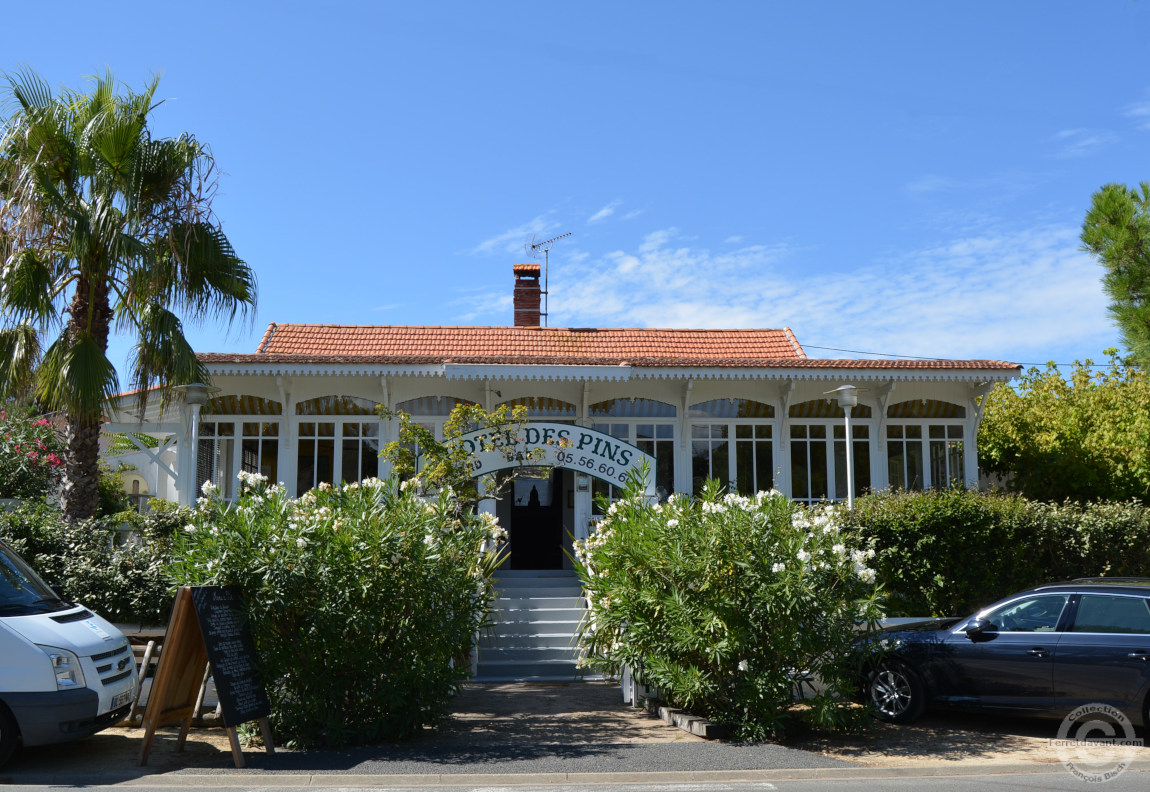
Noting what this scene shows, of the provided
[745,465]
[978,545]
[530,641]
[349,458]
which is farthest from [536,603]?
[978,545]

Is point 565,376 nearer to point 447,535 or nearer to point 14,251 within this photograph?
point 447,535

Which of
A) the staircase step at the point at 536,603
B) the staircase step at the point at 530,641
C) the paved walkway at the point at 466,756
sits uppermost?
the staircase step at the point at 536,603

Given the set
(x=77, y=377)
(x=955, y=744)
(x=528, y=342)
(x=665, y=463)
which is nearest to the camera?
(x=955, y=744)

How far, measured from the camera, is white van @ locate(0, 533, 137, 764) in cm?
731

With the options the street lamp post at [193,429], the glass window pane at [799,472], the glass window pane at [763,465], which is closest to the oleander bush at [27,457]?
the street lamp post at [193,429]

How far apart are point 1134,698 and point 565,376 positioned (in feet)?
30.8

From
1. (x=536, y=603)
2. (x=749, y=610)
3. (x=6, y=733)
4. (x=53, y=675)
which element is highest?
(x=749, y=610)

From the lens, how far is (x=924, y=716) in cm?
973

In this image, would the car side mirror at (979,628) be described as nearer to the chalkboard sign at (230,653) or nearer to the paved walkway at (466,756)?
the paved walkway at (466,756)

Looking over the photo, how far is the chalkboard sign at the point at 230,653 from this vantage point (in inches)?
295

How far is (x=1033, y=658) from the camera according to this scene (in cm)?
867

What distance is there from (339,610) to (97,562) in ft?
18.4

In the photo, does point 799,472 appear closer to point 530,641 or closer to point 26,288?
point 530,641

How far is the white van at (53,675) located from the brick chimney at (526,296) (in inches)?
597
